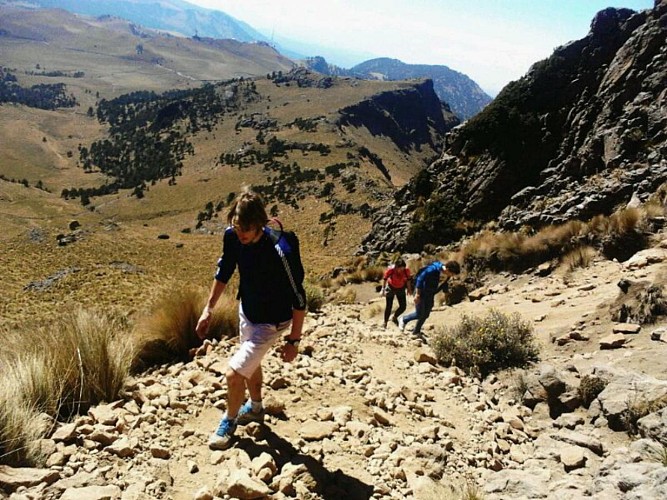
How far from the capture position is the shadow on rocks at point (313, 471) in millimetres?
3629

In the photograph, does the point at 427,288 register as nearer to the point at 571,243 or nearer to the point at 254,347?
the point at 571,243

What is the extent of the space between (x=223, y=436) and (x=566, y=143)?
71.8 feet

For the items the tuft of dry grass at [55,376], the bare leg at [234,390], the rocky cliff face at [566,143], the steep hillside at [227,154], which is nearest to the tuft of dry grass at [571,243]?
the rocky cliff face at [566,143]

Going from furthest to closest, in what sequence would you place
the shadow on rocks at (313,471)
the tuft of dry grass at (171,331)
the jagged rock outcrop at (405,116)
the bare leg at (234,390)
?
the jagged rock outcrop at (405,116)
the tuft of dry grass at (171,331)
the bare leg at (234,390)
the shadow on rocks at (313,471)

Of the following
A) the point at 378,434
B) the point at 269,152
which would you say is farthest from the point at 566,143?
the point at 269,152

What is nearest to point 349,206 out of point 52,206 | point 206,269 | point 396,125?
point 206,269

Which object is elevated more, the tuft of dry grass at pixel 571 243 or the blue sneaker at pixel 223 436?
the tuft of dry grass at pixel 571 243

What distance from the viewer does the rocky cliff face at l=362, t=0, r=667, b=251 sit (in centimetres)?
1602

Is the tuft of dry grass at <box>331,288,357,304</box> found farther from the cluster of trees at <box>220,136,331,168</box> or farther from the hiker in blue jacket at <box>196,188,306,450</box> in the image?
the cluster of trees at <box>220,136,331,168</box>

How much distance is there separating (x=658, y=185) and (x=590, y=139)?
625 cm

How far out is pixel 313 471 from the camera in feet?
12.5

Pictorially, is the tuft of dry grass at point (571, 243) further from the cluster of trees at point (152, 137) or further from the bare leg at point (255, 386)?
the cluster of trees at point (152, 137)

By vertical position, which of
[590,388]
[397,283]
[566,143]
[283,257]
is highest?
[566,143]

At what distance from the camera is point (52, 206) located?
71.9 meters
